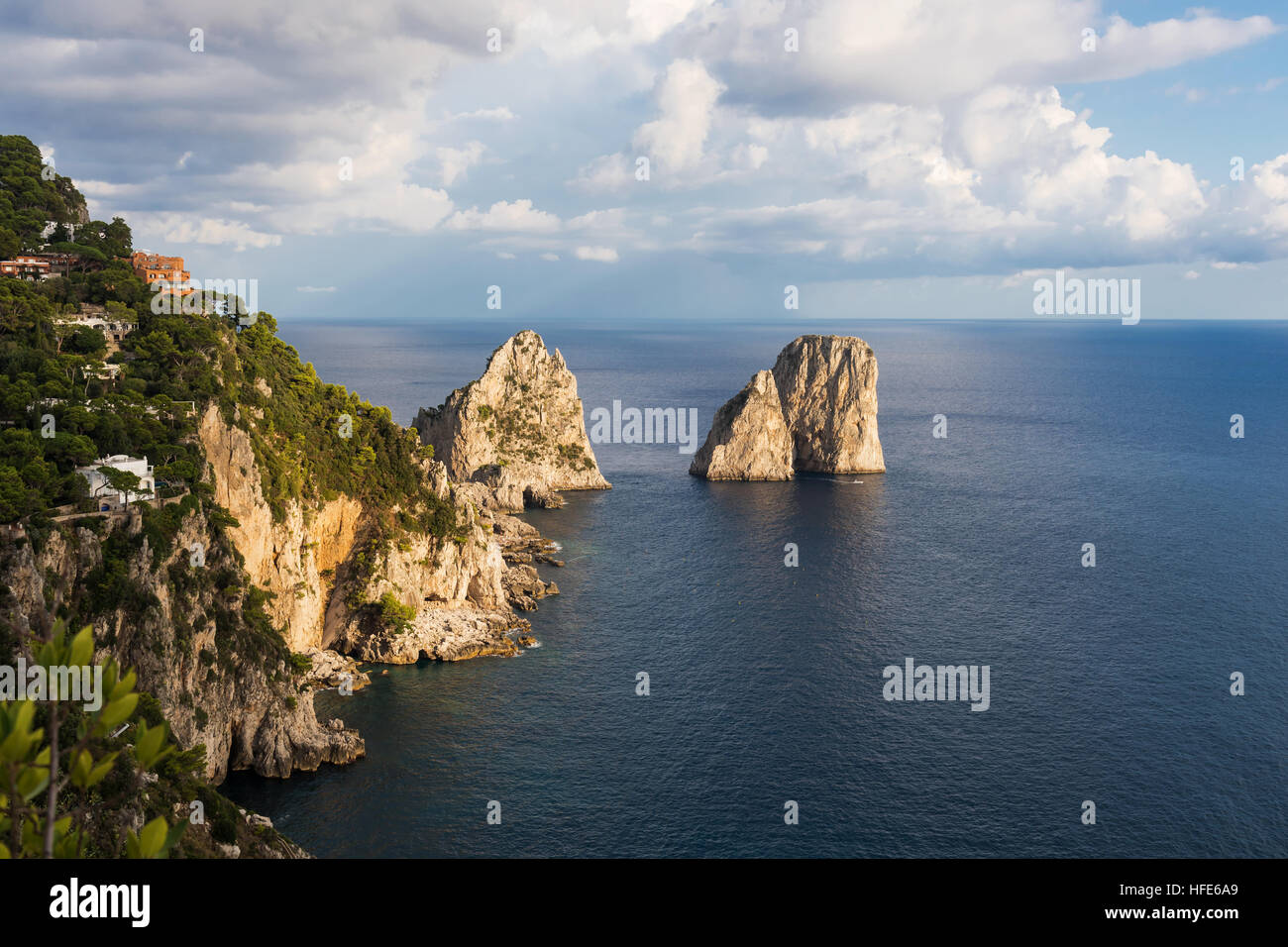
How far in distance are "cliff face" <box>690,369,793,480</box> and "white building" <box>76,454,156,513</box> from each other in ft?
344

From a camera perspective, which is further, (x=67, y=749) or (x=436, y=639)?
(x=436, y=639)

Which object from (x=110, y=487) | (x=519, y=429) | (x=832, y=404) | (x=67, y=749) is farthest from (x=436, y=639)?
(x=832, y=404)

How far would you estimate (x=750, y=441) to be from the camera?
156 meters

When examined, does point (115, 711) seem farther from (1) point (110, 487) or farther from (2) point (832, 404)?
(2) point (832, 404)

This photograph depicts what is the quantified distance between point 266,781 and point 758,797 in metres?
32.0

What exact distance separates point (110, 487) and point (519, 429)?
3671 inches

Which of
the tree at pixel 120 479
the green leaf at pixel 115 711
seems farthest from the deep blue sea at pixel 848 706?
the green leaf at pixel 115 711

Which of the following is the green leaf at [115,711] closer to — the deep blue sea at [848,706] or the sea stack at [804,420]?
the deep blue sea at [848,706]

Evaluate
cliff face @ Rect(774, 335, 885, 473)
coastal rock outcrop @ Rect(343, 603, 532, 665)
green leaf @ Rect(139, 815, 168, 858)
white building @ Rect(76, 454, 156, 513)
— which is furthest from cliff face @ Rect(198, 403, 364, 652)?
cliff face @ Rect(774, 335, 885, 473)

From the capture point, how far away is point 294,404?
83.1 meters

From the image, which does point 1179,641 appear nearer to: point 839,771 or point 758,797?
point 839,771

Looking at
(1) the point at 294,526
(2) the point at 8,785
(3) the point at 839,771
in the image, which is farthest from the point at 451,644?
(2) the point at 8,785
